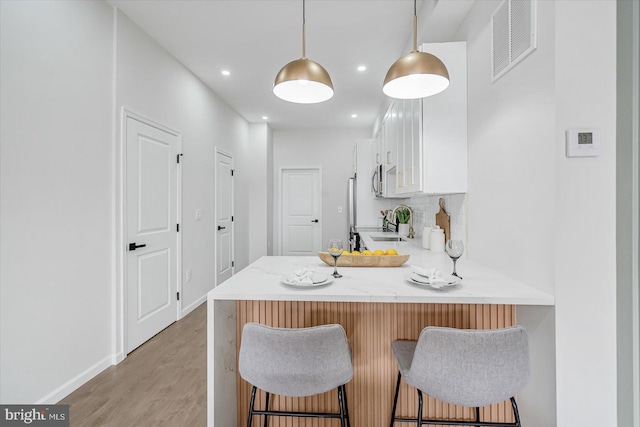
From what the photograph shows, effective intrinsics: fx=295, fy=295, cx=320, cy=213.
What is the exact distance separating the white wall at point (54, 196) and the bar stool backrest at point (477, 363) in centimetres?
215

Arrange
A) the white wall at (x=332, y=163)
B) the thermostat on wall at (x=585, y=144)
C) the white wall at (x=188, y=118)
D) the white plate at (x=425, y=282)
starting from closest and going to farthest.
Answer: the thermostat on wall at (x=585, y=144) → the white plate at (x=425, y=282) → the white wall at (x=188, y=118) → the white wall at (x=332, y=163)

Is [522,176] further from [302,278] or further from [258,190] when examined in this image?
[258,190]

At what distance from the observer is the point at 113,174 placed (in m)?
2.34

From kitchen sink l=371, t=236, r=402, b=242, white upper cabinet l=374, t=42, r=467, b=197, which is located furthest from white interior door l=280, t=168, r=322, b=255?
white upper cabinet l=374, t=42, r=467, b=197

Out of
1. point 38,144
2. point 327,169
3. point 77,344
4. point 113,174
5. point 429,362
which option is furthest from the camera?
point 327,169

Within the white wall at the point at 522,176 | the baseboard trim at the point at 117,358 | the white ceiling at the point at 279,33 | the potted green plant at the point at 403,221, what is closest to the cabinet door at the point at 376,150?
the white ceiling at the point at 279,33

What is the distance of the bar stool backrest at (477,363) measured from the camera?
3.30 ft

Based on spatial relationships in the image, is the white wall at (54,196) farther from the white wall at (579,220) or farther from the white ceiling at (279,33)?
the white wall at (579,220)

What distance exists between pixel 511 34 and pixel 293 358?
1.78 meters

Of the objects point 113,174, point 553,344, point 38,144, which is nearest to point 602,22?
point 553,344

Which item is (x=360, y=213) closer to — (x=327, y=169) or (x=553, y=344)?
(x=327, y=169)

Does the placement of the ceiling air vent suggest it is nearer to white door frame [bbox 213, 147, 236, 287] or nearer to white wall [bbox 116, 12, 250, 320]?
white wall [bbox 116, 12, 250, 320]

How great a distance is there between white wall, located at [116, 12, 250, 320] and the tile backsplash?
267cm

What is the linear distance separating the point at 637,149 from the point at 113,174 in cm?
306
